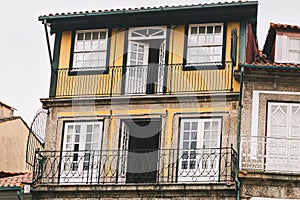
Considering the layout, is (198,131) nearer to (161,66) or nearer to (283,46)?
(161,66)

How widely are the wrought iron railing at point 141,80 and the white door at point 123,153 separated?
114 cm

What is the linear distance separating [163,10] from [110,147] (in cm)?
455

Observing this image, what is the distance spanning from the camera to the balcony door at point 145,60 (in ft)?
103

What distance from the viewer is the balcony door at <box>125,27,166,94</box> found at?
31.3 metres

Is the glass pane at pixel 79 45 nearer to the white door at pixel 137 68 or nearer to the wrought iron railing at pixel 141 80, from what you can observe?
the wrought iron railing at pixel 141 80

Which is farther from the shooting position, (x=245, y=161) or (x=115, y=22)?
(x=115, y=22)

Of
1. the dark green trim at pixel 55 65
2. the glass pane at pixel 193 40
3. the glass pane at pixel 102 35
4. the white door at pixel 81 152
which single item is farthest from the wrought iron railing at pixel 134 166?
the glass pane at pixel 102 35

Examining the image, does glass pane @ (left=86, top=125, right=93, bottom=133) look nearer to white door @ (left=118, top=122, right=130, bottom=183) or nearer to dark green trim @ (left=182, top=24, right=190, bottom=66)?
white door @ (left=118, top=122, right=130, bottom=183)

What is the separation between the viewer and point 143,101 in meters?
30.9

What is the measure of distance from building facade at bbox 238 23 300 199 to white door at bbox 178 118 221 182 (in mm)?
903

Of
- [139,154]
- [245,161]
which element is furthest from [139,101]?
[245,161]

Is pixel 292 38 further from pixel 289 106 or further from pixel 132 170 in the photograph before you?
pixel 132 170

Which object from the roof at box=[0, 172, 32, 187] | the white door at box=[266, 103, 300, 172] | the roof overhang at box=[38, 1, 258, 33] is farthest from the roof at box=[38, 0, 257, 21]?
the roof at box=[0, 172, 32, 187]

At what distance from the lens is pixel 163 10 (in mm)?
31109
